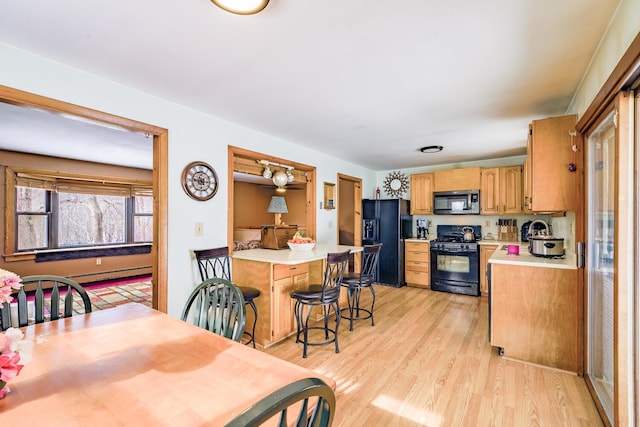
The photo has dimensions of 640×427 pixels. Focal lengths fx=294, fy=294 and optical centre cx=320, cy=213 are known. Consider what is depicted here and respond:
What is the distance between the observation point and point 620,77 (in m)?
1.39

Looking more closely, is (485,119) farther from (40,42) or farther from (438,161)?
(40,42)

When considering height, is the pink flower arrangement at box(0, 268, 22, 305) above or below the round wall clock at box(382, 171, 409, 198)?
below

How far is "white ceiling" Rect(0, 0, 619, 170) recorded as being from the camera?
146cm

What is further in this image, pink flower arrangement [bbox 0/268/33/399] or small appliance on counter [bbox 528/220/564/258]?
small appliance on counter [bbox 528/220/564/258]

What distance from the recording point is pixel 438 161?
5.35 metres

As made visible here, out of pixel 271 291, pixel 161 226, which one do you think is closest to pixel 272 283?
pixel 271 291

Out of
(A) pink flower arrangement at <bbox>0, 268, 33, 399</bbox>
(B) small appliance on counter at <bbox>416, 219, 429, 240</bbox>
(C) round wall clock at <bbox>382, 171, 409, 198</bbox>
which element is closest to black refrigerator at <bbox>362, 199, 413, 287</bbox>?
(B) small appliance on counter at <bbox>416, 219, 429, 240</bbox>

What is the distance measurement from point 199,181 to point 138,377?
2.08 metres

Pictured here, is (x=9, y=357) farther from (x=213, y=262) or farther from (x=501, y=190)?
(x=501, y=190)

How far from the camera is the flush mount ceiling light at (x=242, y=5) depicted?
1337 millimetres

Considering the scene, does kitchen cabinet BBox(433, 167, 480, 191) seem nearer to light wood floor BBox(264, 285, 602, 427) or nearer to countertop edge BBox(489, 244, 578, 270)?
countertop edge BBox(489, 244, 578, 270)

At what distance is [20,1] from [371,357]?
128 inches

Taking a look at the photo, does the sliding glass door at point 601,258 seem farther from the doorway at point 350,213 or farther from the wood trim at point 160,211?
Result: the doorway at point 350,213

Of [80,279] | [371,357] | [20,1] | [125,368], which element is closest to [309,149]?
[371,357]
